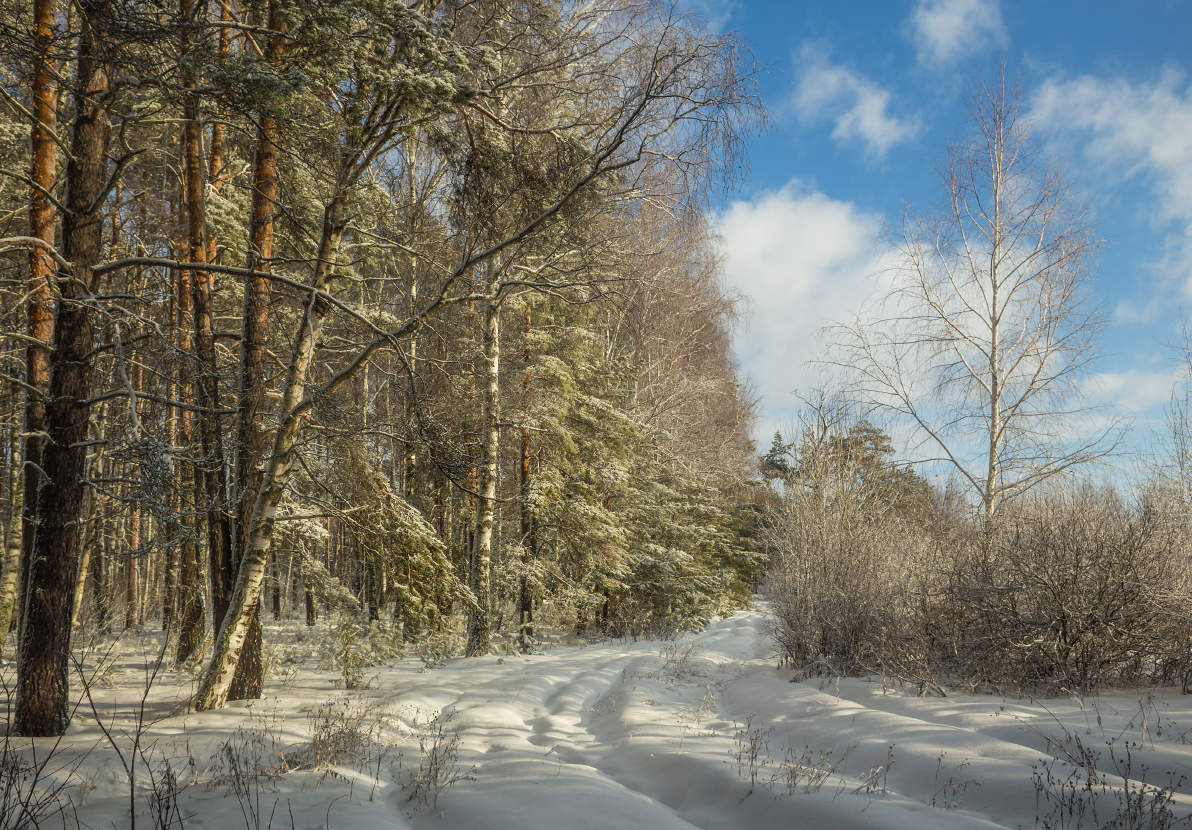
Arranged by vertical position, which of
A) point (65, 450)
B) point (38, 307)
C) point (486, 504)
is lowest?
point (486, 504)

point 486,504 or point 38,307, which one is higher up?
point 38,307

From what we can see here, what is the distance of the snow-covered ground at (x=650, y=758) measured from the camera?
3826 mm

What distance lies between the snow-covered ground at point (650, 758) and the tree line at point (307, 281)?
1453 millimetres

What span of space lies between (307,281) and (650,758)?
7753mm

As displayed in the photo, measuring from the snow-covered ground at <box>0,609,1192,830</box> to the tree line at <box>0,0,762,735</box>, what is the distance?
145cm

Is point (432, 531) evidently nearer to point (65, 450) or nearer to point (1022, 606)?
point (65, 450)

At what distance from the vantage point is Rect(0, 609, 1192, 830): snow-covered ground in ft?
12.6

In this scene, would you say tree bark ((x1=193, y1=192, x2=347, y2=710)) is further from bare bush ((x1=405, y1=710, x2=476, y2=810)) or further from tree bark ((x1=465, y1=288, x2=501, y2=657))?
tree bark ((x1=465, y1=288, x2=501, y2=657))

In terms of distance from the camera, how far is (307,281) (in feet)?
30.4

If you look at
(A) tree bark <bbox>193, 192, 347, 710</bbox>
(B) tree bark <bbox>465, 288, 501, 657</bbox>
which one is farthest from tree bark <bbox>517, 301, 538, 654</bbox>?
(A) tree bark <bbox>193, 192, 347, 710</bbox>

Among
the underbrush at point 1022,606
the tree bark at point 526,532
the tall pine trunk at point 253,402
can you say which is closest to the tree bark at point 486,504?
the tree bark at point 526,532

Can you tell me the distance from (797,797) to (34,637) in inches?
254

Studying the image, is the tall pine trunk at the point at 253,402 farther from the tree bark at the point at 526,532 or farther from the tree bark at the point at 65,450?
the tree bark at the point at 526,532

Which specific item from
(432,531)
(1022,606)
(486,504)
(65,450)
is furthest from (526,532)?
(1022,606)
